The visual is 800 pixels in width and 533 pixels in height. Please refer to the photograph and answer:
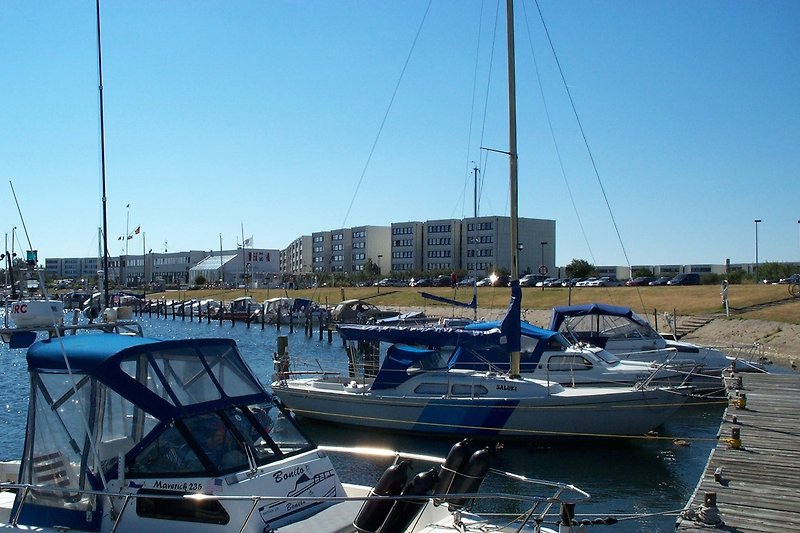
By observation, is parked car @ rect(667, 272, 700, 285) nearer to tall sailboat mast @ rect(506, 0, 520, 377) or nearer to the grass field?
the grass field

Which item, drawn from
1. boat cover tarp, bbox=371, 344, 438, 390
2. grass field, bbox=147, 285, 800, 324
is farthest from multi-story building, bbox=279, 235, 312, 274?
boat cover tarp, bbox=371, 344, 438, 390

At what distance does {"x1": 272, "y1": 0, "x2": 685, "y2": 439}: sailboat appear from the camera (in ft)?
67.9

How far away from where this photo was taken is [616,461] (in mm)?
19797

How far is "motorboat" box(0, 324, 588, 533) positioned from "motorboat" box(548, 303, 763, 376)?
71.9ft

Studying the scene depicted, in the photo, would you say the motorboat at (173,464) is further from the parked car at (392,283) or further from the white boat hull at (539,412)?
the parked car at (392,283)

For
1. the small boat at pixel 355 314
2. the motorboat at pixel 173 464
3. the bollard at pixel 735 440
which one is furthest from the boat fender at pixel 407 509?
the small boat at pixel 355 314

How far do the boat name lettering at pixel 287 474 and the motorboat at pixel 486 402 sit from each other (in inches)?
508

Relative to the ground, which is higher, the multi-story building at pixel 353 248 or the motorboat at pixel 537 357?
the multi-story building at pixel 353 248

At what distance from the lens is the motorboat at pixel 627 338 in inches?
1145

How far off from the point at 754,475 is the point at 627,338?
18.7m

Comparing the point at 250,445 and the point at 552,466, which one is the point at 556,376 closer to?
the point at 552,466

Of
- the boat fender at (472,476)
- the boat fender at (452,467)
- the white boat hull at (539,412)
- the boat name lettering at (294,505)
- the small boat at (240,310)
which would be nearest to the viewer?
the boat name lettering at (294,505)

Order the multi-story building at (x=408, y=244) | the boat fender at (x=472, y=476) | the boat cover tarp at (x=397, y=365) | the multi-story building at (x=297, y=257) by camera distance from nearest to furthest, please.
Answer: the boat fender at (x=472, y=476)
the boat cover tarp at (x=397, y=365)
the multi-story building at (x=408, y=244)
the multi-story building at (x=297, y=257)

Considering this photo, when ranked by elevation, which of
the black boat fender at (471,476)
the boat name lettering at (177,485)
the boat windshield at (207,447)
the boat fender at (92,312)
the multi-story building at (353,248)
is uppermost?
the multi-story building at (353,248)
